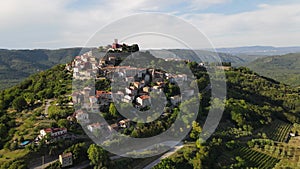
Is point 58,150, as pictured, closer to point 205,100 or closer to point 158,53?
point 205,100

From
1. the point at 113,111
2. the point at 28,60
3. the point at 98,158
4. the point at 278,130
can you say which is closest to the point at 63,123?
the point at 113,111

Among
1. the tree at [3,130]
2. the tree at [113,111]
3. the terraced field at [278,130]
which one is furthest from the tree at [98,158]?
the terraced field at [278,130]

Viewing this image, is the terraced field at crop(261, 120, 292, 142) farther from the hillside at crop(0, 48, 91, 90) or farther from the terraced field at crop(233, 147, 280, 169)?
the hillside at crop(0, 48, 91, 90)

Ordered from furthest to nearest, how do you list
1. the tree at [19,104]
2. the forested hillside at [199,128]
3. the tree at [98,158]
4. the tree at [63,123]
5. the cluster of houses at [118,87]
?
the tree at [19,104]
the cluster of houses at [118,87]
the tree at [63,123]
the forested hillside at [199,128]
the tree at [98,158]

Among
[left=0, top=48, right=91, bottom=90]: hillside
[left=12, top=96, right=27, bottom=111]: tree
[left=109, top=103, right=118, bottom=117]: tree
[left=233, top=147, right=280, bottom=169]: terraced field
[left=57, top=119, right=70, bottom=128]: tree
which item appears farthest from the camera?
[left=0, top=48, right=91, bottom=90]: hillside

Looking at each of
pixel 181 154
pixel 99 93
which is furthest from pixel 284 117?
pixel 99 93

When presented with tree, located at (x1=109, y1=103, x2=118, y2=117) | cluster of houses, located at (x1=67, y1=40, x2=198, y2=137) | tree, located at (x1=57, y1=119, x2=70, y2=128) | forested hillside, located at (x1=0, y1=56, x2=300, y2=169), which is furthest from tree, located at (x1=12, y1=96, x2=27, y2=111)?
tree, located at (x1=109, y1=103, x2=118, y2=117)

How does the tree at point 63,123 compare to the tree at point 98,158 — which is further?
the tree at point 63,123

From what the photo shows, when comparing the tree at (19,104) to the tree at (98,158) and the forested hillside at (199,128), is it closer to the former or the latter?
the forested hillside at (199,128)
